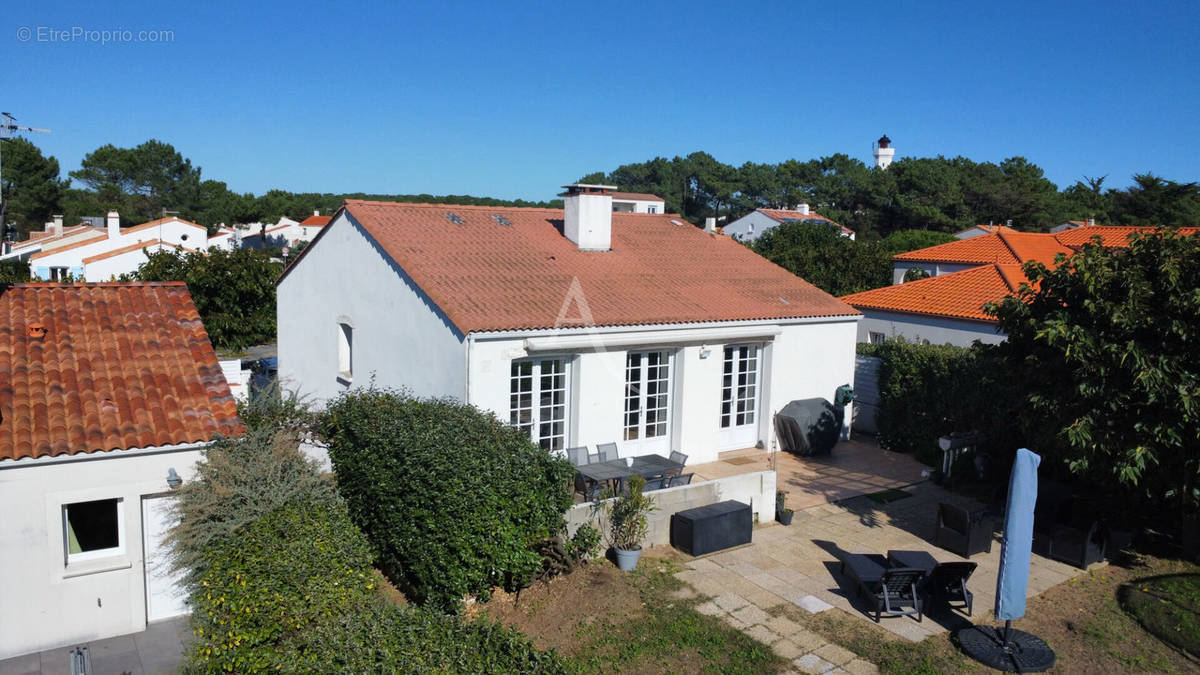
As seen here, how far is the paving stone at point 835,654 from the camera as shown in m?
8.80

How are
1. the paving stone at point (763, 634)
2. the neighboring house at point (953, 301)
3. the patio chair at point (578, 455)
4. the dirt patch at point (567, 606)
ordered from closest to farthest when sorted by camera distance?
the paving stone at point (763, 634) → the dirt patch at point (567, 606) → the patio chair at point (578, 455) → the neighboring house at point (953, 301)

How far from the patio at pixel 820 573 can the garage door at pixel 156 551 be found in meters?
6.63

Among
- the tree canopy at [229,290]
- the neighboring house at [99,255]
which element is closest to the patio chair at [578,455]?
the tree canopy at [229,290]

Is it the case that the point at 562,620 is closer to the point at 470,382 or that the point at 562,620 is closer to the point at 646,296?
the point at 470,382

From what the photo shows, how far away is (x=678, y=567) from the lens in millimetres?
11305

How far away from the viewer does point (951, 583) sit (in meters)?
10.0

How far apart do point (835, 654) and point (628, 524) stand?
337 centimetres

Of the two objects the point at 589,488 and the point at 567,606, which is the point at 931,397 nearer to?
the point at 589,488

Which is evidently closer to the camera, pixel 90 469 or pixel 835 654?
pixel 835 654

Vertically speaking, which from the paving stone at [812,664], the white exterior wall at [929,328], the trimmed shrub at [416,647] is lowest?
the paving stone at [812,664]

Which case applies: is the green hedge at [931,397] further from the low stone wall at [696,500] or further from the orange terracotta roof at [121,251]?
the orange terracotta roof at [121,251]

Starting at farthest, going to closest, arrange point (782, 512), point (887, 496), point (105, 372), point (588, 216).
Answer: point (588, 216), point (887, 496), point (782, 512), point (105, 372)

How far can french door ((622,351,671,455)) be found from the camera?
1560 centimetres

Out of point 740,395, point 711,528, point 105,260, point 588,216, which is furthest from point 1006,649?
point 105,260
